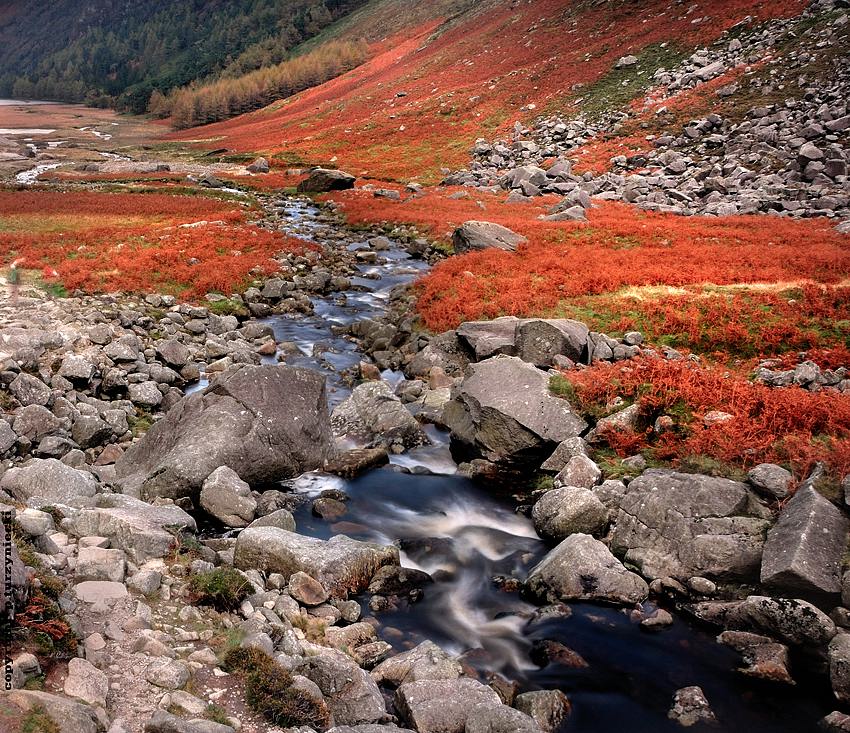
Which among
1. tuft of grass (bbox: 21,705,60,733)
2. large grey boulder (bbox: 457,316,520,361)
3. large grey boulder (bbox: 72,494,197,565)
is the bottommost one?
large grey boulder (bbox: 457,316,520,361)

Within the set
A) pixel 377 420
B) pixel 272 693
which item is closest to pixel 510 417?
pixel 377 420

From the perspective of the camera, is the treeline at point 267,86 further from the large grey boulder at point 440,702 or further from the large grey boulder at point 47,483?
the large grey boulder at point 440,702

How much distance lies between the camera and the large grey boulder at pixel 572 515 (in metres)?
11.8

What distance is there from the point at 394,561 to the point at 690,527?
17.5 ft

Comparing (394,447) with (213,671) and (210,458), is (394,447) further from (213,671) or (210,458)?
(213,671)

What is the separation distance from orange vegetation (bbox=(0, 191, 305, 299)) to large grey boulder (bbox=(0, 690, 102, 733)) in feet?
71.3

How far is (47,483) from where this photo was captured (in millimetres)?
10180

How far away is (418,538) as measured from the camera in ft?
40.4

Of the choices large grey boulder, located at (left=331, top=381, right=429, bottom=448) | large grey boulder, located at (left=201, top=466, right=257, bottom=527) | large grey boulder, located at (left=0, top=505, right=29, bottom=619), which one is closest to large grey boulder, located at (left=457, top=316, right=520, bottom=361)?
large grey boulder, located at (left=331, top=381, right=429, bottom=448)

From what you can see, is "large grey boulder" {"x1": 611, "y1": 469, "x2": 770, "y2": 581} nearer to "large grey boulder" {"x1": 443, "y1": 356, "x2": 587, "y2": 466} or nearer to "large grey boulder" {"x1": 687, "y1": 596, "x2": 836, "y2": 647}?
"large grey boulder" {"x1": 687, "y1": 596, "x2": 836, "y2": 647}

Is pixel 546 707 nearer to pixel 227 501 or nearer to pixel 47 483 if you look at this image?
pixel 227 501

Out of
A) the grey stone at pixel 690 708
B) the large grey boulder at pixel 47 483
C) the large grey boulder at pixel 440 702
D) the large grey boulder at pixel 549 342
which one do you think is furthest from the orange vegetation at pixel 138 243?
the grey stone at pixel 690 708

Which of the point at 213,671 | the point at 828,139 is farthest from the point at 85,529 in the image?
the point at 828,139

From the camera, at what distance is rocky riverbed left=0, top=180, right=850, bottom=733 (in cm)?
691
